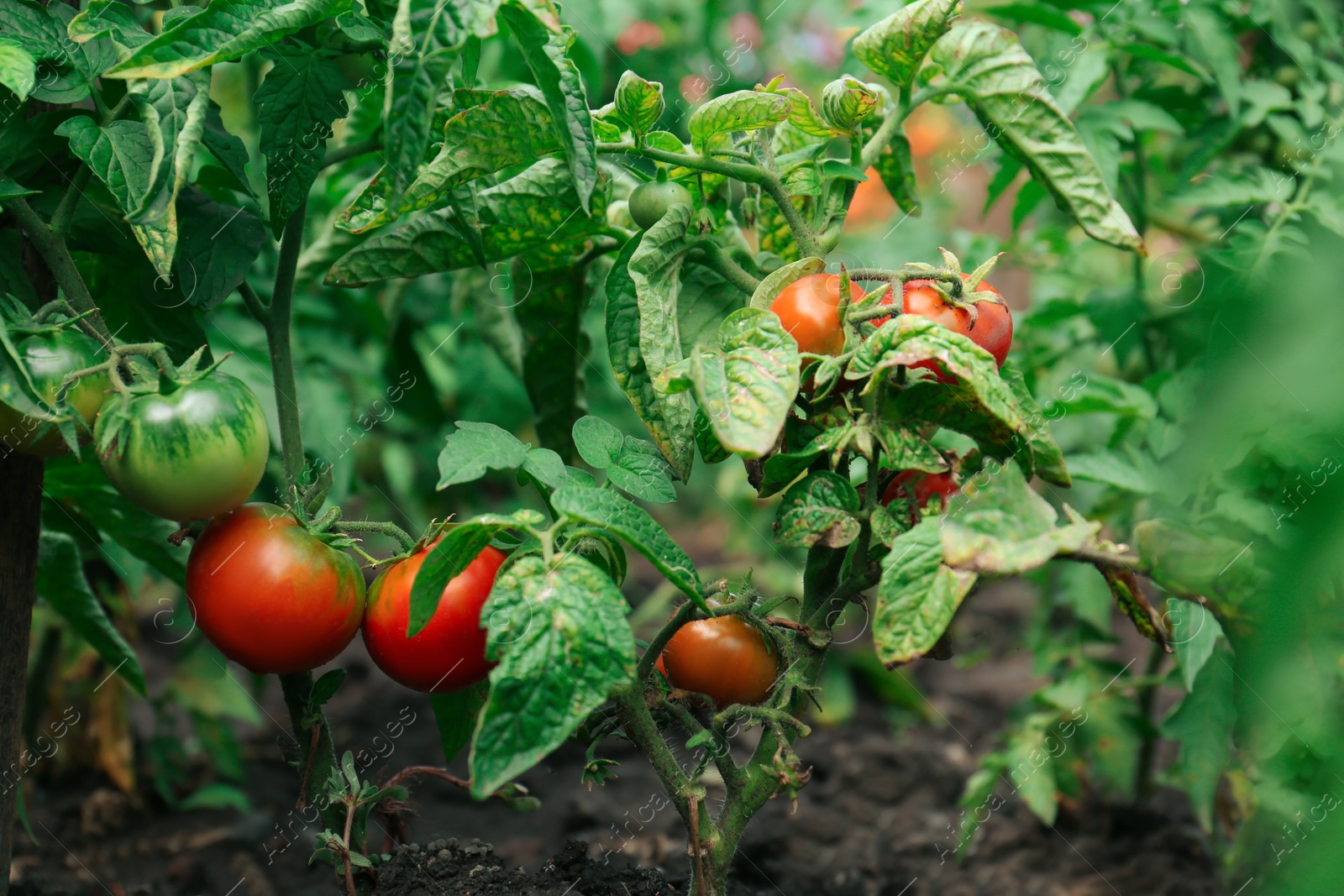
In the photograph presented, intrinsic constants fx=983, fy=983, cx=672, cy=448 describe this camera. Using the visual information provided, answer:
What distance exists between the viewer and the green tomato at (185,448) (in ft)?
2.46

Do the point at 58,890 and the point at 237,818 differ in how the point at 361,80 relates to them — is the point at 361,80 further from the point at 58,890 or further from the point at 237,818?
the point at 237,818

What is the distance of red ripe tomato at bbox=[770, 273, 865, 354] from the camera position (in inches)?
31.5

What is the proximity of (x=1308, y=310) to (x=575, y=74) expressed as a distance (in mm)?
530

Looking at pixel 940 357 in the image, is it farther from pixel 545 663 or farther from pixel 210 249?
pixel 210 249

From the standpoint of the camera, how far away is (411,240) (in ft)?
3.07

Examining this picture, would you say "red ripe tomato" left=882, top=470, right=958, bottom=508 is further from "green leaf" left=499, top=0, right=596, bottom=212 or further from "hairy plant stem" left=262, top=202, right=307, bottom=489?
"hairy plant stem" left=262, top=202, right=307, bottom=489

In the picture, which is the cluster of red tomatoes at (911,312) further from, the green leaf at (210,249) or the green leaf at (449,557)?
the green leaf at (210,249)

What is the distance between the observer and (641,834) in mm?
1477

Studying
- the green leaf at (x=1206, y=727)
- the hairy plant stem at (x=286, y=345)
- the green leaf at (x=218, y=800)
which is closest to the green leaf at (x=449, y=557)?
the hairy plant stem at (x=286, y=345)

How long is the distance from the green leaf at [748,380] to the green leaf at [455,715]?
1.33 feet

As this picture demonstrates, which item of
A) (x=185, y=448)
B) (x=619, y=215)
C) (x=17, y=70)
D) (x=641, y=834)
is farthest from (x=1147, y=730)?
(x=17, y=70)

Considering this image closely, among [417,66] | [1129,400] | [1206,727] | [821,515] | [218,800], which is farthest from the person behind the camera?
[218,800]

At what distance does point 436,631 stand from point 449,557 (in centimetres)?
10

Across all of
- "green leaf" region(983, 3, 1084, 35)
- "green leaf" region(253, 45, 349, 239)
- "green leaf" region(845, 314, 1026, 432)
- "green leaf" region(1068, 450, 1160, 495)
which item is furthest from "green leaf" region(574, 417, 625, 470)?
"green leaf" region(983, 3, 1084, 35)
